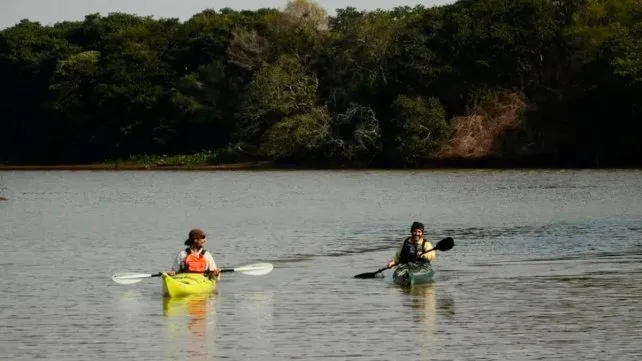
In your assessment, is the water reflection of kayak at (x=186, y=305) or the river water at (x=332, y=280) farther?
the water reflection of kayak at (x=186, y=305)

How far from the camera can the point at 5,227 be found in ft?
164

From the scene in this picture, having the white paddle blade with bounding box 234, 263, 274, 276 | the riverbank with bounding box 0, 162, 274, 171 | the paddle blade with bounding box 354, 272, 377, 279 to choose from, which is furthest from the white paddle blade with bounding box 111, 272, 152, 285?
the riverbank with bounding box 0, 162, 274, 171

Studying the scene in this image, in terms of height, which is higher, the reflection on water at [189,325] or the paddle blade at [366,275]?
the paddle blade at [366,275]

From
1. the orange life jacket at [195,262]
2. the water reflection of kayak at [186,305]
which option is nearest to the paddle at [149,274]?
the orange life jacket at [195,262]

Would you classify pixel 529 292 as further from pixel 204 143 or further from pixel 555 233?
pixel 204 143

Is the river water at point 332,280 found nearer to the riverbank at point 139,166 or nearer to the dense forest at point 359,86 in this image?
the dense forest at point 359,86

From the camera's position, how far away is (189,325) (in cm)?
2364

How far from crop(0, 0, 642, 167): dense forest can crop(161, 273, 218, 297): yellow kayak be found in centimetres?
6514

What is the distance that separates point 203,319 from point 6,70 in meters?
105

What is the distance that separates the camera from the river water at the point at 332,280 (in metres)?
21.4

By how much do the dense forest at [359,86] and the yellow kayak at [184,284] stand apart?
65141 millimetres

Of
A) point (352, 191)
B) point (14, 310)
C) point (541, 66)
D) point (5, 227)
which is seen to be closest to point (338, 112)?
point (541, 66)

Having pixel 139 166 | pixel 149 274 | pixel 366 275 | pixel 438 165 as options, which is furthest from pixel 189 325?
pixel 139 166

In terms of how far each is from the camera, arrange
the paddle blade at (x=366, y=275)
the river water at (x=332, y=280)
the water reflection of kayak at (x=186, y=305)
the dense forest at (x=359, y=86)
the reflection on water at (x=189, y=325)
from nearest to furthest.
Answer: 1. the reflection on water at (x=189, y=325)
2. the river water at (x=332, y=280)
3. the water reflection of kayak at (x=186, y=305)
4. the paddle blade at (x=366, y=275)
5. the dense forest at (x=359, y=86)
